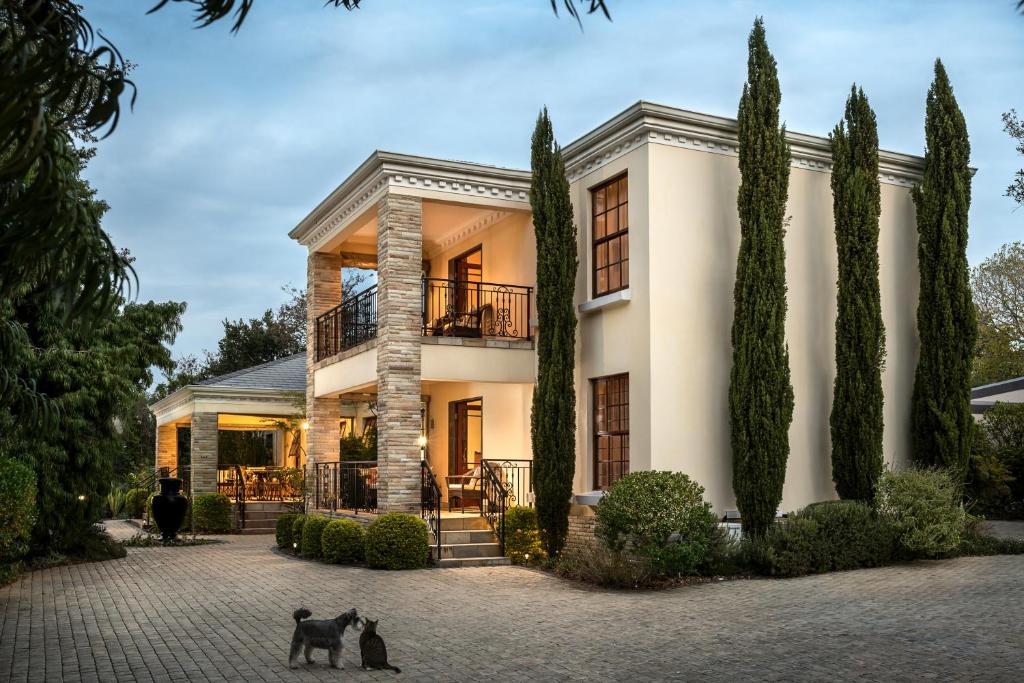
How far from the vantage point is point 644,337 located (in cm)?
1488

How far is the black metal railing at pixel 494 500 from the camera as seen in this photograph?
52.7 feet

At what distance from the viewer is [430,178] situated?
17047mm

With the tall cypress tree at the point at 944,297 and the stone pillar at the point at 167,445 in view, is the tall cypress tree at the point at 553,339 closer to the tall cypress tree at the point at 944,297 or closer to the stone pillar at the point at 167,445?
the tall cypress tree at the point at 944,297

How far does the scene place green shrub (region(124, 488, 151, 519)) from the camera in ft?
90.7

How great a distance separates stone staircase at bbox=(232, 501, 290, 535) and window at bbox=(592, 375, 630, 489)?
1051cm

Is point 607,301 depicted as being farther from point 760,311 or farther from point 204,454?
point 204,454

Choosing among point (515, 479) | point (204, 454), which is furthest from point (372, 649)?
point (204, 454)

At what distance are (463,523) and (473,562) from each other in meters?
1.18

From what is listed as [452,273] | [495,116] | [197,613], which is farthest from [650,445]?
[495,116]

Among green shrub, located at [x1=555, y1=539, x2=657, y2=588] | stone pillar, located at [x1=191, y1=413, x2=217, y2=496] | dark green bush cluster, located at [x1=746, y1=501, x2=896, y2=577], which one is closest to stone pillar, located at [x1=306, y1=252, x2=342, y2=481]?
stone pillar, located at [x1=191, y1=413, x2=217, y2=496]

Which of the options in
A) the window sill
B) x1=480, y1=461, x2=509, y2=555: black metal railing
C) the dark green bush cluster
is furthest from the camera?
x1=480, y1=461, x2=509, y2=555: black metal railing

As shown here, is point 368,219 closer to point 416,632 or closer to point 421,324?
point 421,324

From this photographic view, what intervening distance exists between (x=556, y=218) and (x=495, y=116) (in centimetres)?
14268

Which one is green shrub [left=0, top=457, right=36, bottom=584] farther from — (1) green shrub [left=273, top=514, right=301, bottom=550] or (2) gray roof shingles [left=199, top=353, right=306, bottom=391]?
(2) gray roof shingles [left=199, top=353, right=306, bottom=391]
